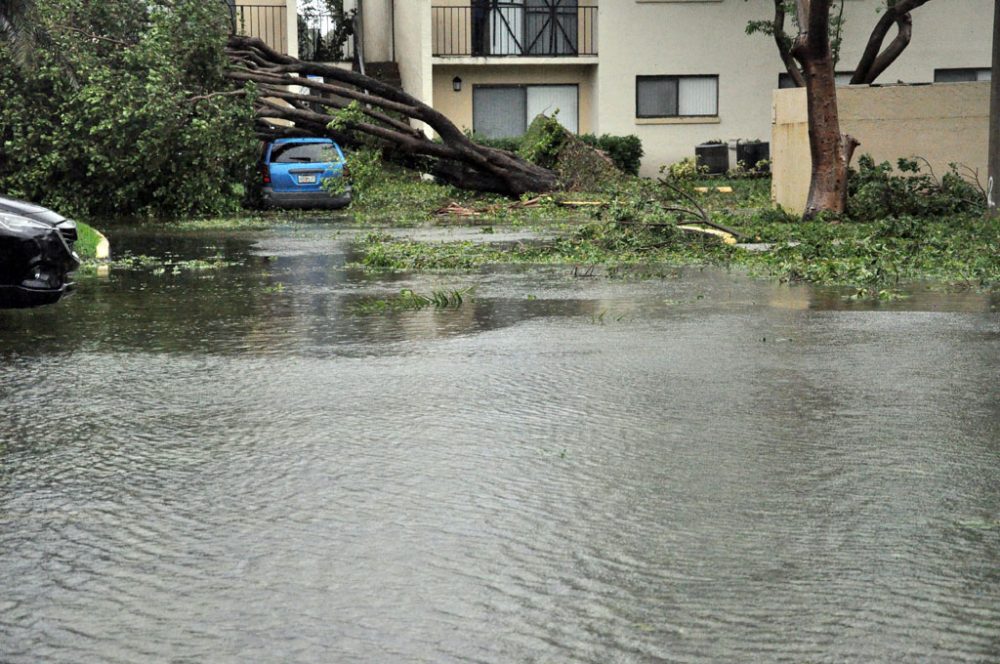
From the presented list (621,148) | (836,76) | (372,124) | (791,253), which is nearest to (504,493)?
(791,253)

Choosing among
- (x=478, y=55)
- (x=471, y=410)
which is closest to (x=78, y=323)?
(x=471, y=410)

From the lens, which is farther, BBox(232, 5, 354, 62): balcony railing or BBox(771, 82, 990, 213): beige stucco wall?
BBox(232, 5, 354, 62): balcony railing

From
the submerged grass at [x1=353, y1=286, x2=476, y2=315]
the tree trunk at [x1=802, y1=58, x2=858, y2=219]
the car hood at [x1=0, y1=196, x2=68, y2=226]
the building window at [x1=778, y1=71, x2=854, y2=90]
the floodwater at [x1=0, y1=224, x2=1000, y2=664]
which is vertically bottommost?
the floodwater at [x1=0, y1=224, x2=1000, y2=664]

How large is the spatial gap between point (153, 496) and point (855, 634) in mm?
3110

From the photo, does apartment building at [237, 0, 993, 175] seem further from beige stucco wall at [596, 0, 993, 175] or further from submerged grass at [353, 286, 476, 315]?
submerged grass at [353, 286, 476, 315]

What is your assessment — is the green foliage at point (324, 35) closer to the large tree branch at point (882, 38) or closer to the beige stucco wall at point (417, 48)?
the beige stucco wall at point (417, 48)

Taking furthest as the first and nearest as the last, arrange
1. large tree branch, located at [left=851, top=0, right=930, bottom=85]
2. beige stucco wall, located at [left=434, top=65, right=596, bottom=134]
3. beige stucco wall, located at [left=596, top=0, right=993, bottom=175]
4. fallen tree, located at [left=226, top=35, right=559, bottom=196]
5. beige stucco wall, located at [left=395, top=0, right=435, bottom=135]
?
1. beige stucco wall, located at [left=434, top=65, right=596, bottom=134]
2. beige stucco wall, located at [left=596, top=0, right=993, bottom=175]
3. beige stucco wall, located at [left=395, top=0, right=435, bottom=135]
4. large tree branch, located at [left=851, top=0, right=930, bottom=85]
5. fallen tree, located at [left=226, top=35, right=559, bottom=196]

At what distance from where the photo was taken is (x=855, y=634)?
4305 mm

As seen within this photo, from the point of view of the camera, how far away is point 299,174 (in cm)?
3094

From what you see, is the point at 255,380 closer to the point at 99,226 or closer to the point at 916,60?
the point at 99,226

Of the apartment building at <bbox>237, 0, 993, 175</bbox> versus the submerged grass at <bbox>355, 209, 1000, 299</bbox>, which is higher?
the apartment building at <bbox>237, 0, 993, 175</bbox>

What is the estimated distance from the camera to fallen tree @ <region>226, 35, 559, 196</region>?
30.7 meters

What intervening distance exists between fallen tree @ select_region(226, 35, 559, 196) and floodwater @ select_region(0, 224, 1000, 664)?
19.6 metres

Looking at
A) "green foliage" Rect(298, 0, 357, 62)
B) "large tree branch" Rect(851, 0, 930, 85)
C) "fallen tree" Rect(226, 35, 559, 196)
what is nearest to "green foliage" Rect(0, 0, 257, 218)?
"fallen tree" Rect(226, 35, 559, 196)
